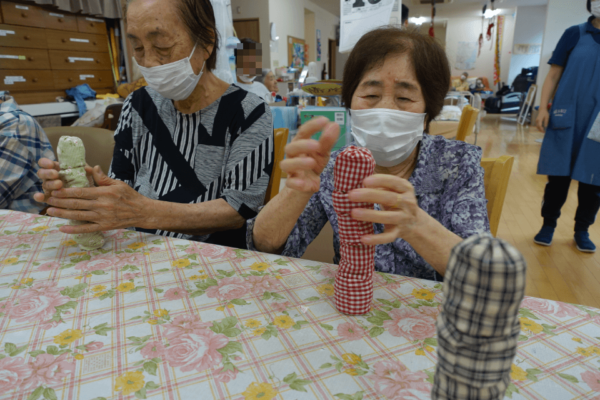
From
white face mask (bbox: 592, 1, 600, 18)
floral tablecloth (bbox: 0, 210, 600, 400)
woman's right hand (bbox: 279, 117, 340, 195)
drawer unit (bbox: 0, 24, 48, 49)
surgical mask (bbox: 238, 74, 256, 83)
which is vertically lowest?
floral tablecloth (bbox: 0, 210, 600, 400)

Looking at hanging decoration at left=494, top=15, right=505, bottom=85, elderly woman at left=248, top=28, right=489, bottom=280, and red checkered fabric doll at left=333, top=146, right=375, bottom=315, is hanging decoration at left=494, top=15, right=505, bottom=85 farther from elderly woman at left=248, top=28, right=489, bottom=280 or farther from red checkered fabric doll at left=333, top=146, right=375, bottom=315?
red checkered fabric doll at left=333, top=146, right=375, bottom=315

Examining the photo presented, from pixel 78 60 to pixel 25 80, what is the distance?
82 cm

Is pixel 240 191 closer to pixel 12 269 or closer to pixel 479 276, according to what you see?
pixel 12 269

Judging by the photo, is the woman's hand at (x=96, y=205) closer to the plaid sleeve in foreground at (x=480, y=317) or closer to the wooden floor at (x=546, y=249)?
the plaid sleeve in foreground at (x=480, y=317)

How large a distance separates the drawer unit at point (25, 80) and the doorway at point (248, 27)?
4267 mm

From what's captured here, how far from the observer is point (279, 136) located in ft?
4.27

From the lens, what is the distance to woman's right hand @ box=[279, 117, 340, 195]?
64cm

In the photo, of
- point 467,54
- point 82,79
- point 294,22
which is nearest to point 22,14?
point 82,79

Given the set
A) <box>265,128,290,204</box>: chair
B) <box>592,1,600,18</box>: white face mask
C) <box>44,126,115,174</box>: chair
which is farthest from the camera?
<box>592,1,600,18</box>: white face mask

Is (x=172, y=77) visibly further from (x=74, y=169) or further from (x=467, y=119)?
(x=467, y=119)

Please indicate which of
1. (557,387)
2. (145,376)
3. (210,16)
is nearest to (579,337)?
(557,387)

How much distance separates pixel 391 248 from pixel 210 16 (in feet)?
2.98

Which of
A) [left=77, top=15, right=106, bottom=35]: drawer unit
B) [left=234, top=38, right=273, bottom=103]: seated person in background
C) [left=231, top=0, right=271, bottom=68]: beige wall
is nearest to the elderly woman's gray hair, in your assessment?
[left=234, top=38, right=273, bottom=103]: seated person in background

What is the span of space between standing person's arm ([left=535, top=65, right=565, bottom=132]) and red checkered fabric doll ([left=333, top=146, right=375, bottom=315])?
240 cm
